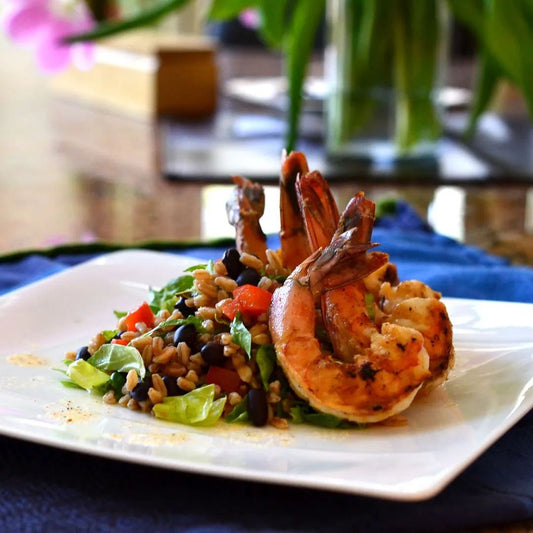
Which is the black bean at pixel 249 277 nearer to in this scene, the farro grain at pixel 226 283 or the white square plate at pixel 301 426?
the farro grain at pixel 226 283

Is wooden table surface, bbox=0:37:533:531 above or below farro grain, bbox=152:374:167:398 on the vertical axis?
below

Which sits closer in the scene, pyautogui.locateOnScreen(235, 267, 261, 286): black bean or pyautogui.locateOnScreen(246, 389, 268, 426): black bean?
pyautogui.locateOnScreen(246, 389, 268, 426): black bean

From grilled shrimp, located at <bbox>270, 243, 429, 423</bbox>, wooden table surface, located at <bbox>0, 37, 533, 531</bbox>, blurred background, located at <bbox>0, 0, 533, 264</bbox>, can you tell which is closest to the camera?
grilled shrimp, located at <bbox>270, 243, 429, 423</bbox>

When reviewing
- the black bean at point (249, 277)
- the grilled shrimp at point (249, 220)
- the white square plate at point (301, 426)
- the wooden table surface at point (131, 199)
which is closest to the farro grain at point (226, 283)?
the black bean at point (249, 277)

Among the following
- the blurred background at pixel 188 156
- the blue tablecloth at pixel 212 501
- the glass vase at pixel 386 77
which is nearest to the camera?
the blue tablecloth at pixel 212 501

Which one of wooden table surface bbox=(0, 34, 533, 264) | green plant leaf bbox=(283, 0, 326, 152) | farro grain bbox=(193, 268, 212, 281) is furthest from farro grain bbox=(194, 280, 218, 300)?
green plant leaf bbox=(283, 0, 326, 152)

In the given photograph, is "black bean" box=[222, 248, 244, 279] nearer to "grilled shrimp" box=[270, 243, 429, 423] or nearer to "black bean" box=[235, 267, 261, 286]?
"black bean" box=[235, 267, 261, 286]

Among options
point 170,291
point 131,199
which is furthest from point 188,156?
point 170,291
